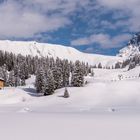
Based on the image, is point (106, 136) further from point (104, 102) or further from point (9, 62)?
point (9, 62)

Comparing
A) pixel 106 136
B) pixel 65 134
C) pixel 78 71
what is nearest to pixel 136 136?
pixel 106 136

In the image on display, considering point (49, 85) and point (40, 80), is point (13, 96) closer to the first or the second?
point (49, 85)

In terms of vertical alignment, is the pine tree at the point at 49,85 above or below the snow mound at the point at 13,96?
above

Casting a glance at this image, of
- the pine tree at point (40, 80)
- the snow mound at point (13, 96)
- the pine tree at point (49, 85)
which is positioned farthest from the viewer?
the pine tree at point (40, 80)

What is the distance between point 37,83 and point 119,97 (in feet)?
97.0

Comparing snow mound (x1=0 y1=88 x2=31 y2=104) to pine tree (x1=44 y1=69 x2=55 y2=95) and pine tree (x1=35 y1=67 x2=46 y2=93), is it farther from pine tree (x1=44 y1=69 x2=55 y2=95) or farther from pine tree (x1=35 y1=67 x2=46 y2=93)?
pine tree (x1=35 y1=67 x2=46 y2=93)

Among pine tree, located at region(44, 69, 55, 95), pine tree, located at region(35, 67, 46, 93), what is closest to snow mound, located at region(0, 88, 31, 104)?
pine tree, located at region(44, 69, 55, 95)

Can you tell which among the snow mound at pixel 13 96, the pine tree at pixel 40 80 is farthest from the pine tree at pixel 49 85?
the snow mound at pixel 13 96

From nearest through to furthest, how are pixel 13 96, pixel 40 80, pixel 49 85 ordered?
pixel 13 96 < pixel 49 85 < pixel 40 80

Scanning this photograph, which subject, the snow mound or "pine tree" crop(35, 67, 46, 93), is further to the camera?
"pine tree" crop(35, 67, 46, 93)


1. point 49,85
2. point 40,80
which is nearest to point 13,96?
point 49,85

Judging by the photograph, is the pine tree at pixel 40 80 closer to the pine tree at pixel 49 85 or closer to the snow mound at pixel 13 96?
→ the pine tree at pixel 49 85

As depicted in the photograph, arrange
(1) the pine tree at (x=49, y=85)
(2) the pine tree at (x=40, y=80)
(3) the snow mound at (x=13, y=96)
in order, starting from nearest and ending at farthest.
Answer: (3) the snow mound at (x=13, y=96) → (1) the pine tree at (x=49, y=85) → (2) the pine tree at (x=40, y=80)

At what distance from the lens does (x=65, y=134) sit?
2081 centimetres
